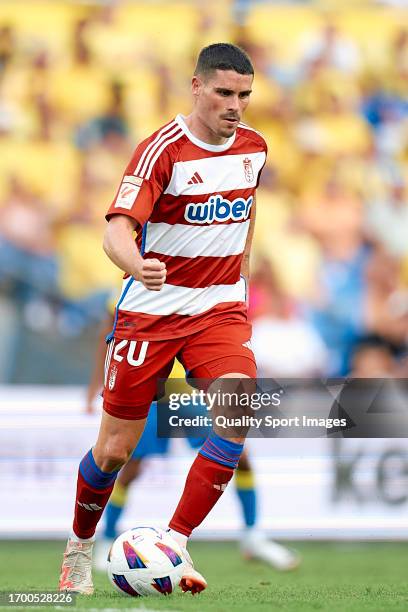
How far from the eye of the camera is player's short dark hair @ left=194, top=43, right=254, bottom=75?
4.40 metres

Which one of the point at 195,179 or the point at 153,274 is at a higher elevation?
the point at 195,179

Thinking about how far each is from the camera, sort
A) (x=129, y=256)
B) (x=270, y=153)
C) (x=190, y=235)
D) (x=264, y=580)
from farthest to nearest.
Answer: (x=270, y=153) < (x=264, y=580) < (x=190, y=235) < (x=129, y=256)

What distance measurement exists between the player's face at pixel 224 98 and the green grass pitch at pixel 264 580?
191 centimetres

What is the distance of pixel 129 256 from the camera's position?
404cm

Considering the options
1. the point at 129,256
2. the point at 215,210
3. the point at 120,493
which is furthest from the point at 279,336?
the point at 129,256

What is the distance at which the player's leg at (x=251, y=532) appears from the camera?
22.0 feet

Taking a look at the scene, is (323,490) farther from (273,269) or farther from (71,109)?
(71,109)

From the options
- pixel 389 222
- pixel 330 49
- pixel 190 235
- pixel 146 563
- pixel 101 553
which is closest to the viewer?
pixel 146 563

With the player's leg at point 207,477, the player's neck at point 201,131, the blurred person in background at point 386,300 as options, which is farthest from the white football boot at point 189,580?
the blurred person in background at point 386,300

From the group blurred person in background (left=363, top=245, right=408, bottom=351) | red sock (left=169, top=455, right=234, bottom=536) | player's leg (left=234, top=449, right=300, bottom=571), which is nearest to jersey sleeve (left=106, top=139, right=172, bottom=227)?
red sock (left=169, top=455, right=234, bottom=536)

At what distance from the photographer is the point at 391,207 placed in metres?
11.0

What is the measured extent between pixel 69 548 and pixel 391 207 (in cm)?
703

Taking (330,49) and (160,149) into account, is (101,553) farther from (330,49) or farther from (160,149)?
(330,49)

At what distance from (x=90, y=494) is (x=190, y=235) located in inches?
47.2
